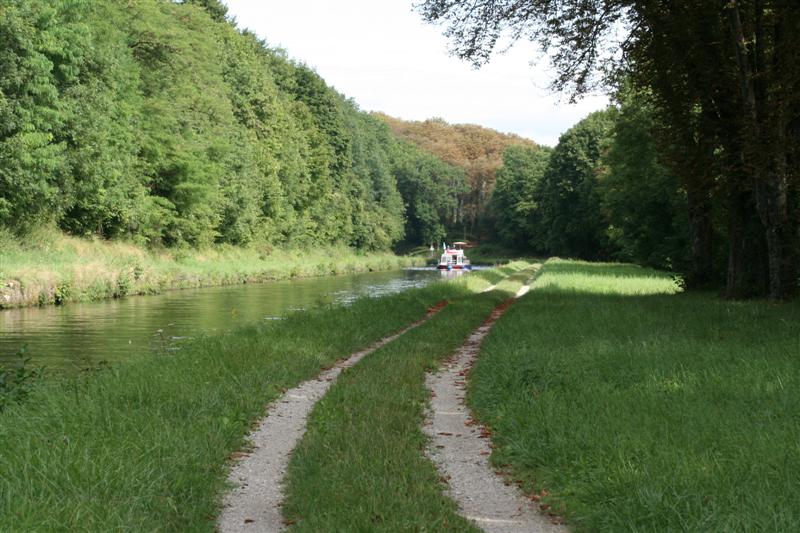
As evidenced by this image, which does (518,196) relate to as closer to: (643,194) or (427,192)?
(427,192)

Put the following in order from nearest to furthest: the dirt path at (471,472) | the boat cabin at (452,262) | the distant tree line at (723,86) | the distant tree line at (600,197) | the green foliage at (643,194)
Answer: the dirt path at (471,472), the distant tree line at (723,86), the green foliage at (643,194), the distant tree line at (600,197), the boat cabin at (452,262)

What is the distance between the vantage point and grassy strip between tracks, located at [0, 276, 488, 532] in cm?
540

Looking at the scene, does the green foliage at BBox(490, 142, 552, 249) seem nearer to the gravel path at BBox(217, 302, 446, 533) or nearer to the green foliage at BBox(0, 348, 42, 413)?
the green foliage at BBox(0, 348, 42, 413)

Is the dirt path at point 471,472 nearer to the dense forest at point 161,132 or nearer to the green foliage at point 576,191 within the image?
the dense forest at point 161,132

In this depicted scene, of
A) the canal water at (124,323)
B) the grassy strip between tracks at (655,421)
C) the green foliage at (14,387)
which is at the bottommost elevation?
the canal water at (124,323)

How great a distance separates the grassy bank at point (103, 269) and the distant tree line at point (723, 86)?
19.8 metres

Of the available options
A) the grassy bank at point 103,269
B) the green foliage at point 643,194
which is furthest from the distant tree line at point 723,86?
the grassy bank at point 103,269

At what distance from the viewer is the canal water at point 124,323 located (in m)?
17.0

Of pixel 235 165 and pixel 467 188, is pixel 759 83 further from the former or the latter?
pixel 467 188

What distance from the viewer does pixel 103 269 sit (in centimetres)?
3362

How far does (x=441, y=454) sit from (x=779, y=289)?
14040 mm

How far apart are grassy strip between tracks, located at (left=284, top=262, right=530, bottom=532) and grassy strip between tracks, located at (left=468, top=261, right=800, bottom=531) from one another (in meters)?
0.98

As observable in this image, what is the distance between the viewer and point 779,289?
1798 cm

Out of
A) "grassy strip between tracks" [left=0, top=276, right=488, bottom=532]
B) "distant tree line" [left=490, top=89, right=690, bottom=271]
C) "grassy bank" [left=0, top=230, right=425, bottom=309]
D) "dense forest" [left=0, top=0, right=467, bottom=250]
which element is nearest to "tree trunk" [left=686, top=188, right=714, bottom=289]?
"distant tree line" [left=490, top=89, right=690, bottom=271]
